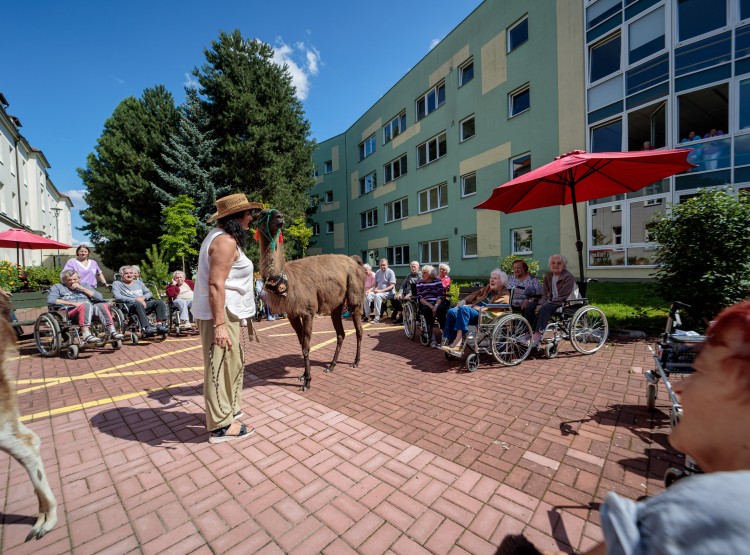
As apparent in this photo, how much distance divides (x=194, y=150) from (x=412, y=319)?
1838 cm

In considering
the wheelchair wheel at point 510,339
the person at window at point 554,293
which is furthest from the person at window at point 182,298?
the person at window at point 554,293

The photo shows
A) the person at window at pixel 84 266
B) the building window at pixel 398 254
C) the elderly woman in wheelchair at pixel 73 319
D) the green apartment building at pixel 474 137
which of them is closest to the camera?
the elderly woman in wheelchair at pixel 73 319

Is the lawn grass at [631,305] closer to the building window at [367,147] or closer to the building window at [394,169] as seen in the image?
the building window at [394,169]

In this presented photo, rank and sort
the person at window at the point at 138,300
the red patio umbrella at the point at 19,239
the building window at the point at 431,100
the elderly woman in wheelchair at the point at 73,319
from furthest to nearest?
the building window at the point at 431,100 < the red patio umbrella at the point at 19,239 < the person at window at the point at 138,300 < the elderly woman in wheelchair at the point at 73,319

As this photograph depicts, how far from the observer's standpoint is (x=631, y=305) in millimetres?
9273

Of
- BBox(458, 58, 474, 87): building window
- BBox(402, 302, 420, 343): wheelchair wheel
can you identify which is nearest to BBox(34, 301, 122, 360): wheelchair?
BBox(402, 302, 420, 343): wheelchair wheel

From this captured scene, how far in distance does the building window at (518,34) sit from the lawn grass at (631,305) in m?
12.0

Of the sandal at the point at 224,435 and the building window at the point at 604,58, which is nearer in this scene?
the sandal at the point at 224,435

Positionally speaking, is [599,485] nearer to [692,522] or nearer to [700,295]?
[692,522]

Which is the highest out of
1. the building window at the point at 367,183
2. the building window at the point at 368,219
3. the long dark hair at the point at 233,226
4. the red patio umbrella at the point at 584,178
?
the building window at the point at 367,183

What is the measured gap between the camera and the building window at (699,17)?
35.3 ft

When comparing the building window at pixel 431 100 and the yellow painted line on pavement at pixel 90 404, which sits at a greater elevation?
the building window at pixel 431 100

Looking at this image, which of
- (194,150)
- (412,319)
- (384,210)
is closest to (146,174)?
(194,150)

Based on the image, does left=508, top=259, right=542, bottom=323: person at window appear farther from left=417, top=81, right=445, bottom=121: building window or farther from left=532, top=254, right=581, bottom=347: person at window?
left=417, top=81, right=445, bottom=121: building window
